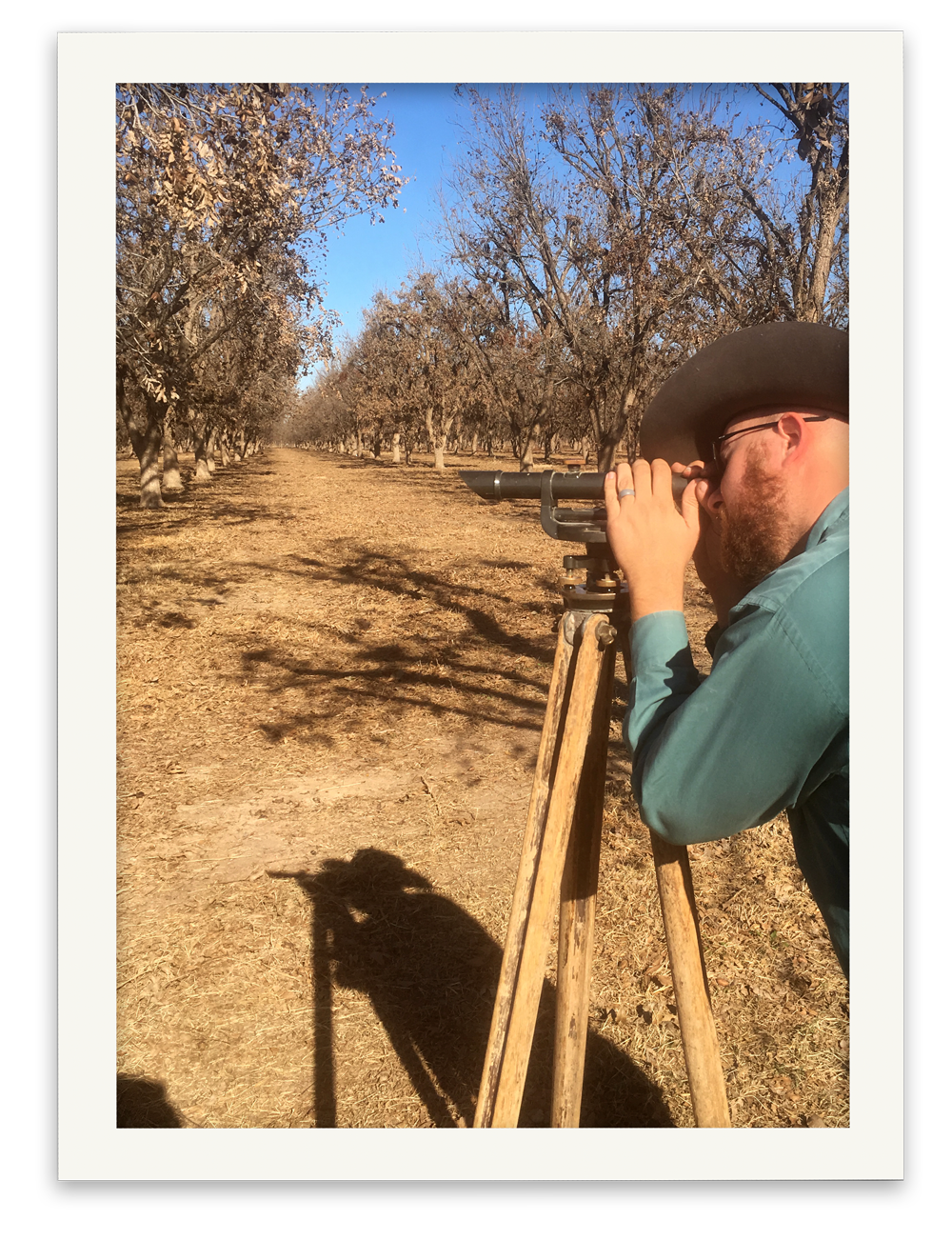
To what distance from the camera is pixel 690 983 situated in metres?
1.80

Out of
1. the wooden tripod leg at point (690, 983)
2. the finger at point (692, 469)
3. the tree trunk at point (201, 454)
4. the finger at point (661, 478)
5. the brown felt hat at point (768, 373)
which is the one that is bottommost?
the wooden tripod leg at point (690, 983)

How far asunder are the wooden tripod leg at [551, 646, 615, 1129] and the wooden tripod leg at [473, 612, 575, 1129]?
0.29ft

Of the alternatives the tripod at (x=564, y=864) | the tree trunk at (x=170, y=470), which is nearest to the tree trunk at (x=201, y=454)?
the tree trunk at (x=170, y=470)

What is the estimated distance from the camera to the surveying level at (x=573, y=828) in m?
1.71

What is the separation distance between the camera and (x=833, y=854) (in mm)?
1545

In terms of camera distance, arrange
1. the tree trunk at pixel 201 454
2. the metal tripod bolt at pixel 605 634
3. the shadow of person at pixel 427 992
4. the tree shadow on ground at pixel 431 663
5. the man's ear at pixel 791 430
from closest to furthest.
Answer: the man's ear at pixel 791 430
the metal tripod bolt at pixel 605 634
the shadow of person at pixel 427 992
the tree shadow on ground at pixel 431 663
the tree trunk at pixel 201 454

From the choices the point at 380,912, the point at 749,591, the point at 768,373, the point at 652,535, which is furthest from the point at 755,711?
the point at 380,912

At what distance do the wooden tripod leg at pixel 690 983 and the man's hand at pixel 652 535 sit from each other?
22.6 inches

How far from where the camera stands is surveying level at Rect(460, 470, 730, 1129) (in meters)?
1.71

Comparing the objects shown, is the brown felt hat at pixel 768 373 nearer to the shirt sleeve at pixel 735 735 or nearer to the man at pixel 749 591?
the man at pixel 749 591

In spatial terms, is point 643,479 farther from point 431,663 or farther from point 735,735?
point 431,663

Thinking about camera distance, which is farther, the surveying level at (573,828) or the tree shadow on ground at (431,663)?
the tree shadow on ground at (431,663)

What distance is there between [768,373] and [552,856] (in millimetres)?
1106
